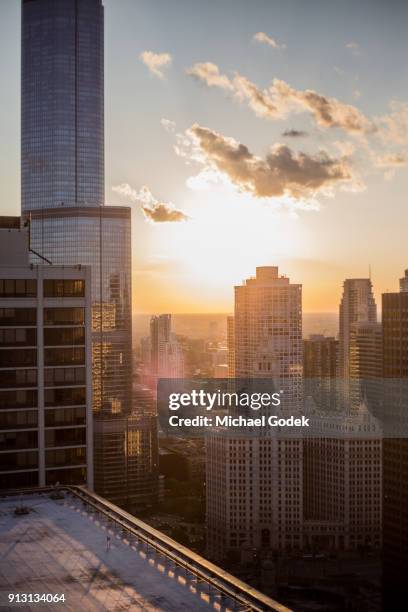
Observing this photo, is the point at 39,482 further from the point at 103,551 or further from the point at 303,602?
the point at 303,602

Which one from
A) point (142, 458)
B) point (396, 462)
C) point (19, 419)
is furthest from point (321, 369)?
point (19, 419)

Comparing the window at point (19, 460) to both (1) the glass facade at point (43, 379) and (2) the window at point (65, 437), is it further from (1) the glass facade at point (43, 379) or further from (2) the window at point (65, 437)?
(2) the window at point (65, 437)

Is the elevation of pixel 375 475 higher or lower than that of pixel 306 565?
higher

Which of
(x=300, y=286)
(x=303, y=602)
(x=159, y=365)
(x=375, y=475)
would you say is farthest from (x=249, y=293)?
(x=303, y=602)

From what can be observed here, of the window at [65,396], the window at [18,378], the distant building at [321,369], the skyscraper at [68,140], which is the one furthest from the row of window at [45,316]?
the skyscraper at [68,140]

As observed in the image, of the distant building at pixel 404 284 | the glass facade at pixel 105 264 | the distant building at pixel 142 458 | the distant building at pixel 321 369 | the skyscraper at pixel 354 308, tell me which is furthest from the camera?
the skyscraper at pixel 354 308

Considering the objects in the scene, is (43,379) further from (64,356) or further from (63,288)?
(63,288)
